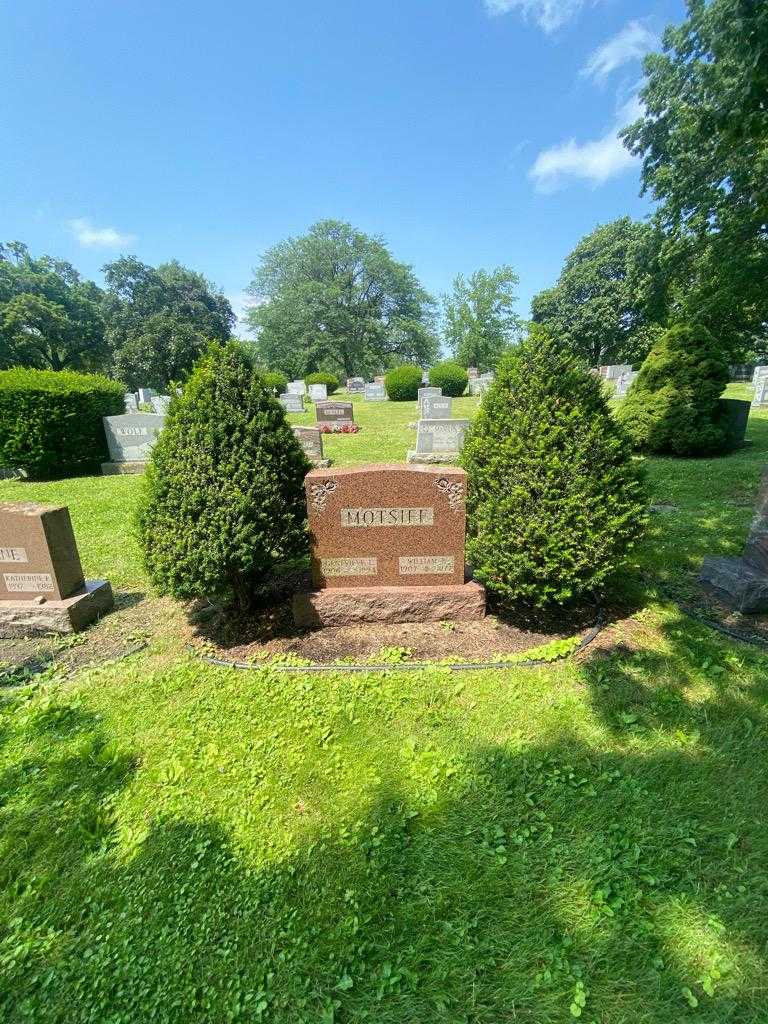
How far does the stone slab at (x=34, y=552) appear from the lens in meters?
3.69

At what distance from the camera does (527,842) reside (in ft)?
6.56

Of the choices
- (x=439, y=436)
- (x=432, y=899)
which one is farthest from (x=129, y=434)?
(x=432, y=899)

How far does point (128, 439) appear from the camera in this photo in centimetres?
1056

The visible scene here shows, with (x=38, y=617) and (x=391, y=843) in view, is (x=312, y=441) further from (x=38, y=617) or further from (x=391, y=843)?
(x=391, y=843)

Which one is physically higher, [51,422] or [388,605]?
[51,422]

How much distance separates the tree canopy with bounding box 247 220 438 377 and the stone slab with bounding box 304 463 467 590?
42538mm

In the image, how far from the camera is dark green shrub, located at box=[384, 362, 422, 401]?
2661cm

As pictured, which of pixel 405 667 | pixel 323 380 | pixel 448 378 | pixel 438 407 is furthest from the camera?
pixel 323 380

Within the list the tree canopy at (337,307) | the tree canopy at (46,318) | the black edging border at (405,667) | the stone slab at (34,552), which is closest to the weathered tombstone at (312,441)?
A: the stone slab at (34,552)

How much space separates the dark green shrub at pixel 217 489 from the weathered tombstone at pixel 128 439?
802cm

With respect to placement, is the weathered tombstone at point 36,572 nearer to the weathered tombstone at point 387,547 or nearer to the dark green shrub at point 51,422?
the weathered tombstone at point 387,547

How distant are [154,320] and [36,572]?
1628 inches

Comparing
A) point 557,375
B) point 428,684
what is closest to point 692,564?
point 557,375

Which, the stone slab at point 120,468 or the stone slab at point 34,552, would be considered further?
the stone slab at point 120,468
